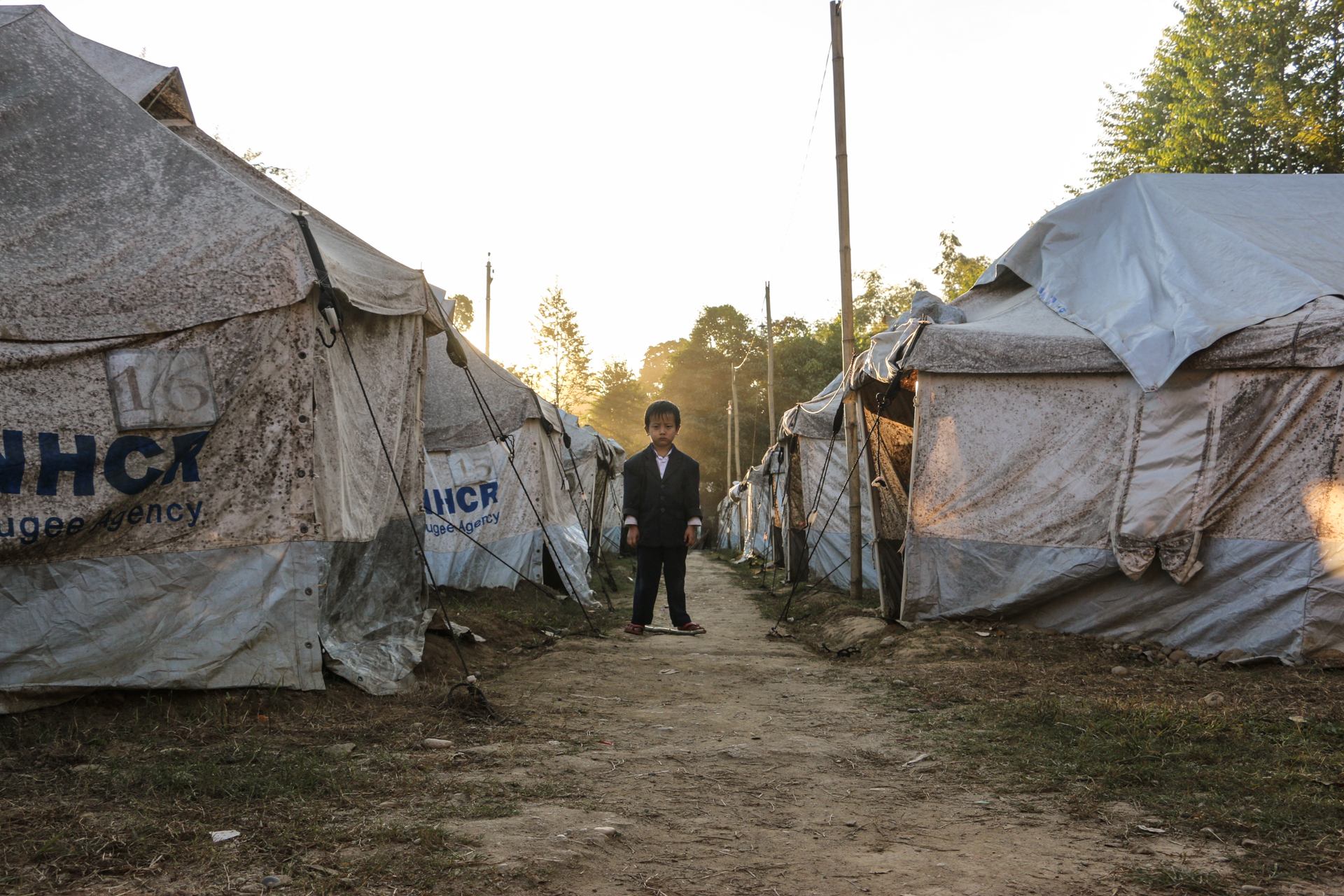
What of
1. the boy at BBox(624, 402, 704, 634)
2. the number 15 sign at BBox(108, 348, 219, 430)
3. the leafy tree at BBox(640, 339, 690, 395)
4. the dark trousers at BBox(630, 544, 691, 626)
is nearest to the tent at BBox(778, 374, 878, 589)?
the dark trousers at BBox(630, 544, 691, 626)

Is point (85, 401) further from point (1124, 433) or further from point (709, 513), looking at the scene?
point (709, 513)

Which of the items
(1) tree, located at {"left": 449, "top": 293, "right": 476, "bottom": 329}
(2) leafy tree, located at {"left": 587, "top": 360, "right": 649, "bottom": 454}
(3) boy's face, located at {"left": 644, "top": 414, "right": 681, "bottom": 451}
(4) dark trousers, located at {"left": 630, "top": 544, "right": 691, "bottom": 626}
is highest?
(1) tree, located at {"left": 449, "top": 293, "right": 476, "bottom": 329}

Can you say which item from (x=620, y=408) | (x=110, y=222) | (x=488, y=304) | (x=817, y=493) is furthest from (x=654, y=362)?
(x=110, y=222)

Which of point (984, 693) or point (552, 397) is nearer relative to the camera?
point (984, 693)

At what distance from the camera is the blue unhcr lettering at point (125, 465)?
427 centimetres

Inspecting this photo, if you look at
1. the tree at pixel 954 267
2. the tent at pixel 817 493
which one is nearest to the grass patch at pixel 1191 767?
the tent at pixel 817 493

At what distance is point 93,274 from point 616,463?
57.6 feet

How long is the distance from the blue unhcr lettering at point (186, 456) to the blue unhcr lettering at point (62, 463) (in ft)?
1.04

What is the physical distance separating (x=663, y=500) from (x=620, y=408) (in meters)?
50.3

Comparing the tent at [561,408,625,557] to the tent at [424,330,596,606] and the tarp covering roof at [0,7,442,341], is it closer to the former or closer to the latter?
the tent at [424,330,596,606]

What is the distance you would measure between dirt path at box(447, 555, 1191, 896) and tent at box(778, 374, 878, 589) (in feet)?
22.6

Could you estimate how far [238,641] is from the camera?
14.5ft

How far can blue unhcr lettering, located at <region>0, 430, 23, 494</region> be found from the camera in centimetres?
407

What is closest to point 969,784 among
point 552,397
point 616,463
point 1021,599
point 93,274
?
point 1021,599
